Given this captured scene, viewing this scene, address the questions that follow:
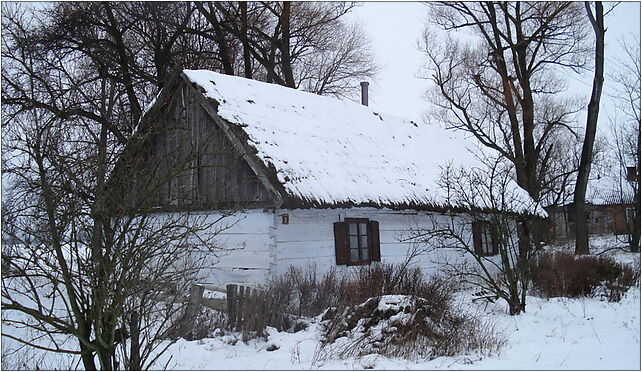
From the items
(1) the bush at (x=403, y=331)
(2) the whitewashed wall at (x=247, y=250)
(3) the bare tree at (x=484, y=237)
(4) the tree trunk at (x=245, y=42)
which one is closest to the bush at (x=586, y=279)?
(3) the bare tree at (x=484, y=237)

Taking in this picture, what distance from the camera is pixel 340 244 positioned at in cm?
1184

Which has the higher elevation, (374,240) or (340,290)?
(374,240)

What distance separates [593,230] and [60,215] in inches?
1940

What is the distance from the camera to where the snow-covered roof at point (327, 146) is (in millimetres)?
11242

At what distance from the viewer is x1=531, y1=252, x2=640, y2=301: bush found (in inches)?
445

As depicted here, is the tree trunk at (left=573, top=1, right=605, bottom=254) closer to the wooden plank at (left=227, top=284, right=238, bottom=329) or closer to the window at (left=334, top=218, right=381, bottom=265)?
the window at (left=334, top=218, right=381, bottom=265)

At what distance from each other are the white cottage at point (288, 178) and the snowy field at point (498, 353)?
2.85m

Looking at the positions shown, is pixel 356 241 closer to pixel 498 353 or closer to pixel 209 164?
pixel 209 164

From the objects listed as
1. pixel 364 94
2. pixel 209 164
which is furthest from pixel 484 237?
pixel 209 164

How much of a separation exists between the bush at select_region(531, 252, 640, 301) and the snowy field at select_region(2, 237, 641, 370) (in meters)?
1.91

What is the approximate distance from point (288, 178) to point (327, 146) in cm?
267

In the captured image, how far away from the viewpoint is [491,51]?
25531 millimetres

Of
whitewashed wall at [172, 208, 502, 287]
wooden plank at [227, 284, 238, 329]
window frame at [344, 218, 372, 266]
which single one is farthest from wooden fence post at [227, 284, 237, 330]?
window frame at [344, 218, 372, 266]

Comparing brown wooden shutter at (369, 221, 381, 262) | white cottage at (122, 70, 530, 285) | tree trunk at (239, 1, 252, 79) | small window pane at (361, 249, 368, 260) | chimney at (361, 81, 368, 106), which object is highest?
tree trunk at (239, 1, 252, 79)
